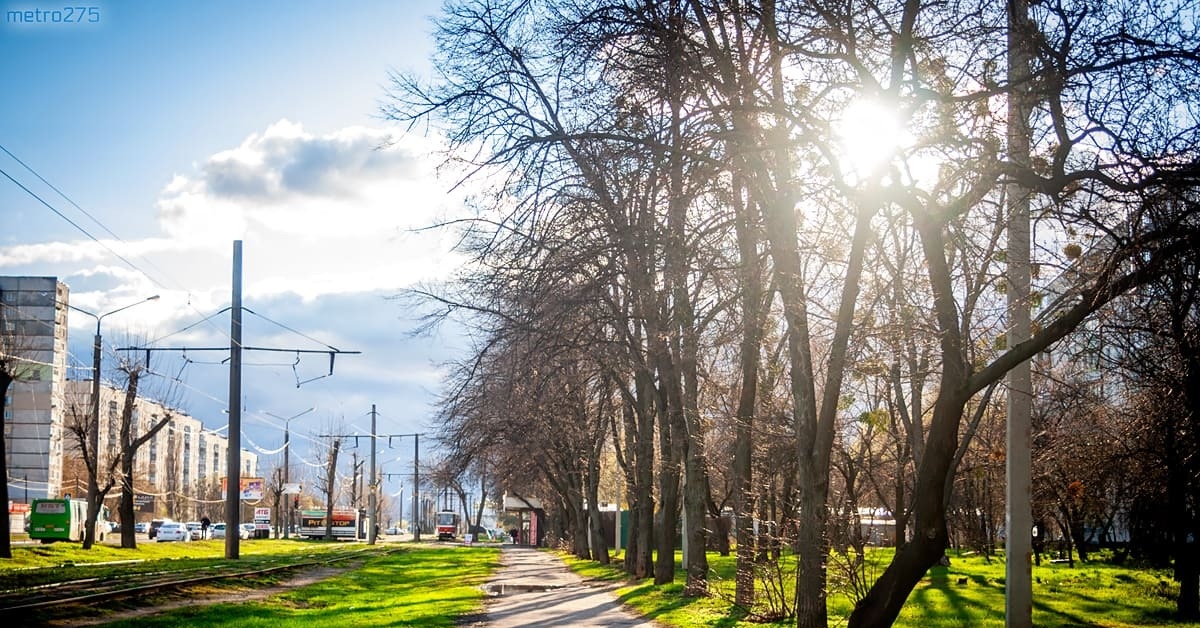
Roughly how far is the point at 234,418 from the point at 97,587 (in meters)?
19.2

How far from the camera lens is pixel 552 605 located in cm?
2394

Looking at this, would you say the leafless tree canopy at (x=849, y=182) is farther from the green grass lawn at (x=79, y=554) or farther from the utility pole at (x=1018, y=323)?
the green grass lawn at (x=79, y=554)

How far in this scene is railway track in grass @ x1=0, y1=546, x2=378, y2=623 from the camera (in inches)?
727

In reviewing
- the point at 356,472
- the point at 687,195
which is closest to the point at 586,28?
the point at 687,195

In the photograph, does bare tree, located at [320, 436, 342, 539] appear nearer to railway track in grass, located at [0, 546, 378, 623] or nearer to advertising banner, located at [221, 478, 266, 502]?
advertising banner, located at [221, 478, 266, 502]

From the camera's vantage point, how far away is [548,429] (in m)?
39.9

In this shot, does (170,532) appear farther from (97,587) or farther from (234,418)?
(97,587)

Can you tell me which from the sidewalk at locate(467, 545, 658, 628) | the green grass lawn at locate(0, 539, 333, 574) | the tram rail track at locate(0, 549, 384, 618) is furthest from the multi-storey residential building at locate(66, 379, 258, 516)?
the sidewalk at locate(467, 545, 658, 628)

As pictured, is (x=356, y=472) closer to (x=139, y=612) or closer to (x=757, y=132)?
(x=139, y=612)

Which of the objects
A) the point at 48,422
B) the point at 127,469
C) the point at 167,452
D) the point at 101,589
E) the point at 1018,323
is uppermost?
the point at 1018,323

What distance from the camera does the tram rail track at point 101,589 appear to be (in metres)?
18.8

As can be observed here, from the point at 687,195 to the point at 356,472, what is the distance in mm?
140794

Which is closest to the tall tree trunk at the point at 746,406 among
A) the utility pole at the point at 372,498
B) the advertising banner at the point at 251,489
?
the utility pole at the point at 372,498

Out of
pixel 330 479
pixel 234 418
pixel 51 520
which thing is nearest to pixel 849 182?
pixel 234 418
